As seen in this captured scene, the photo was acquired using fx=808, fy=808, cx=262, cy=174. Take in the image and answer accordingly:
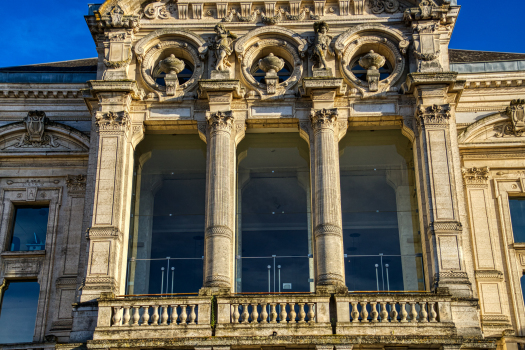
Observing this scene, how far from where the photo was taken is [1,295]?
29484 mm

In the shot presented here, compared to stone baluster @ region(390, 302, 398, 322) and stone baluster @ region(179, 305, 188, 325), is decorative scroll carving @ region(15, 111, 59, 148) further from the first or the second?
stone baluster @ region(390, 302, 398, 322)

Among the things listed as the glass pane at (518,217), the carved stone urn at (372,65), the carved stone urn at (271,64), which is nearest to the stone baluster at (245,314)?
the carved stone urn at (271,64)

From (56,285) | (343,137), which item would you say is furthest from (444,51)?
(56,285)

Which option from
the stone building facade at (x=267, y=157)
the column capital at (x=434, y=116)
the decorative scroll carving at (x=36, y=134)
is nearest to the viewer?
the stone building facade at (x=267, y=157)

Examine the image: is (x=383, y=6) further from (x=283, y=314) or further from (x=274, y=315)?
(x=274, y=315)

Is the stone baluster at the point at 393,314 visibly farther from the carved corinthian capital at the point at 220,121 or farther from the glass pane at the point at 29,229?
the glass pane at the point at 29,229

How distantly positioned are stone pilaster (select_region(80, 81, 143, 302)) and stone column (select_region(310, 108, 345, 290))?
21.1 ft

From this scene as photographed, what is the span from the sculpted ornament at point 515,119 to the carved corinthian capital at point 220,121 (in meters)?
11.1

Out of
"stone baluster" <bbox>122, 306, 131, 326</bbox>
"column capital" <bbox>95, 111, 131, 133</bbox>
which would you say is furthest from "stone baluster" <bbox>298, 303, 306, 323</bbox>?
"column capital" <bbox>95, 111, 131, 133</bbox>

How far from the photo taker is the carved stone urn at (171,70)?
96.1ft

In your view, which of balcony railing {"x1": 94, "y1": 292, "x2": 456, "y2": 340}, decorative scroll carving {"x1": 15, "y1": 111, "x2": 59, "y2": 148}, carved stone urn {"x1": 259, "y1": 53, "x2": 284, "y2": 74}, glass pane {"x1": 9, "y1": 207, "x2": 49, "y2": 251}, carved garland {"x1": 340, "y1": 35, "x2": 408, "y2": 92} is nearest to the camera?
balcony railing {"x1": 94, "y1": 292, "x2": 456, "y2": 340}

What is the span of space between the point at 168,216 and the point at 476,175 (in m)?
11.9

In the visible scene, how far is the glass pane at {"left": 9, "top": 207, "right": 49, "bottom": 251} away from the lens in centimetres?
3069

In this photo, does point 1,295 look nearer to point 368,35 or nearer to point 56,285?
point 56,285
